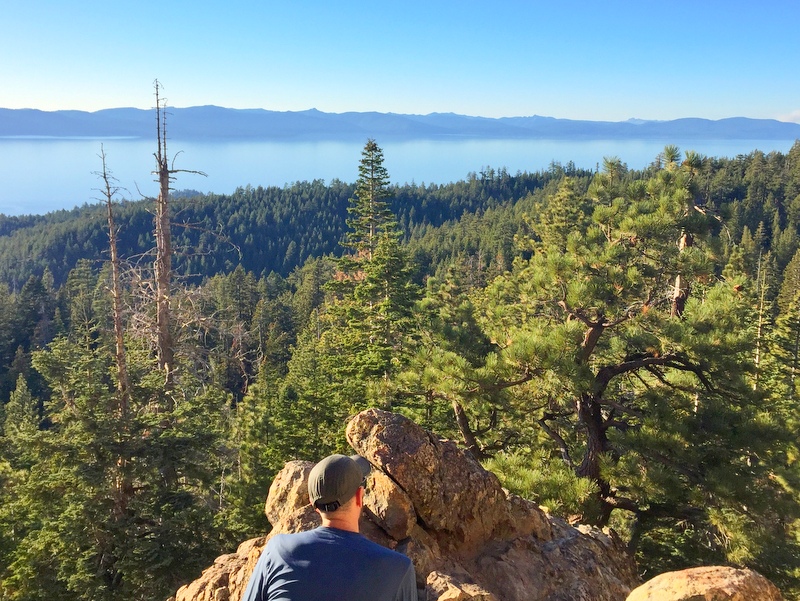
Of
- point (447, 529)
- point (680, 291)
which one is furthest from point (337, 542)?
point (680, 291)

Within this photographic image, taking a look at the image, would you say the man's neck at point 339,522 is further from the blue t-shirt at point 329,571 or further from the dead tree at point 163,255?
the dead tree at point 163,255

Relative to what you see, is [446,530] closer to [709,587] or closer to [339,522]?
[709,587]

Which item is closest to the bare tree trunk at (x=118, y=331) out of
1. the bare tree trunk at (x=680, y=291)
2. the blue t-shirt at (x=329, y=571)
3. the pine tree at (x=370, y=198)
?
the blue t-shirt at (x=329, y=571)

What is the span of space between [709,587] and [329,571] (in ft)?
10.3

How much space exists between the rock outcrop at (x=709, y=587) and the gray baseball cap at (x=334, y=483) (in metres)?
2.85

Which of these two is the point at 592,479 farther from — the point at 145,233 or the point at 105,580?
the point at 145,233

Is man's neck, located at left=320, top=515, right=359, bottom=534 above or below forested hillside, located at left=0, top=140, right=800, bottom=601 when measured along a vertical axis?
above

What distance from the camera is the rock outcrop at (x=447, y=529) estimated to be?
5.32 meters

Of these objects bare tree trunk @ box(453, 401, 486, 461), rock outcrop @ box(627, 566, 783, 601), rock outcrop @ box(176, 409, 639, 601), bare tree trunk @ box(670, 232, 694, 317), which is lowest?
bare tree trunk @ box(453, 401, 486, 461)

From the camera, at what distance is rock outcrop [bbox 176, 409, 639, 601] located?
532 centimetres

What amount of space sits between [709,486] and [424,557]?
4740 millimetres

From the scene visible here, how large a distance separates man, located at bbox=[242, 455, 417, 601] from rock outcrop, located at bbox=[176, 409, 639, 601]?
270 centimetres

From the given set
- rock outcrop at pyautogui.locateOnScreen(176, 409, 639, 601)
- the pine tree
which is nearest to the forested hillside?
rock outcrop at pyautogui.locateOnScreen(176, 409, 639, 601)

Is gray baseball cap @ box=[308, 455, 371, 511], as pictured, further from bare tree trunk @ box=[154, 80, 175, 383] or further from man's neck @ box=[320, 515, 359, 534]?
bare tree trunk @ box=[154, 80, 175, 383]
